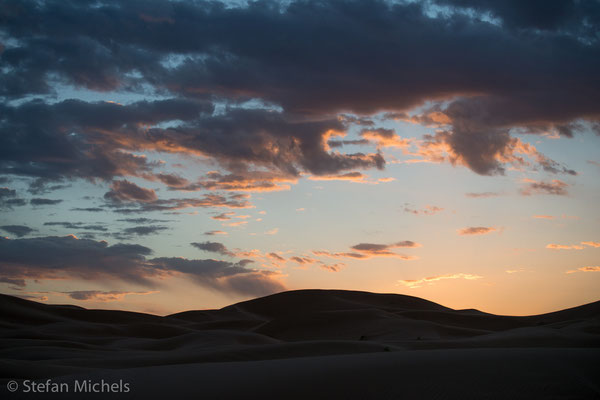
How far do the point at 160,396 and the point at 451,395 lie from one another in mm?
1747

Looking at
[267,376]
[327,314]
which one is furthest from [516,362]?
[327,314]

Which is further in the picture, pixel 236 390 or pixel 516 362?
pixel 516 362

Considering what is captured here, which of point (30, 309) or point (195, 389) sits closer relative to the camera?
point (195, 389)

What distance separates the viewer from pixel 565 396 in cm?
326

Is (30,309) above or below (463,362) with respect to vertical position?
above

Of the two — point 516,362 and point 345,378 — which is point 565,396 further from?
point 345,378

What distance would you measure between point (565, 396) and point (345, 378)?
1.30 meters

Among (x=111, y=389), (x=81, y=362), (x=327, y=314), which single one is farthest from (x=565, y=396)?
(x=327, y=314)

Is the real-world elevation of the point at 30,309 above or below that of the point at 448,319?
above

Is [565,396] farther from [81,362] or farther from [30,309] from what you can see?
[30,309]

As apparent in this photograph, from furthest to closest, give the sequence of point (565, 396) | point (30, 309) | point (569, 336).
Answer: point (30, 309), point (569, 336), point (565, 396)

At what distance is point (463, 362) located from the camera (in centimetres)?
405

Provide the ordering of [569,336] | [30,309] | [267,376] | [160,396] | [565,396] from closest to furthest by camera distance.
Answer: [565,396], [160,396], [267,376], [569,336], [30,309]

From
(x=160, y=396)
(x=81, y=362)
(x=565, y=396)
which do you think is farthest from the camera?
(x=81, y=362)
